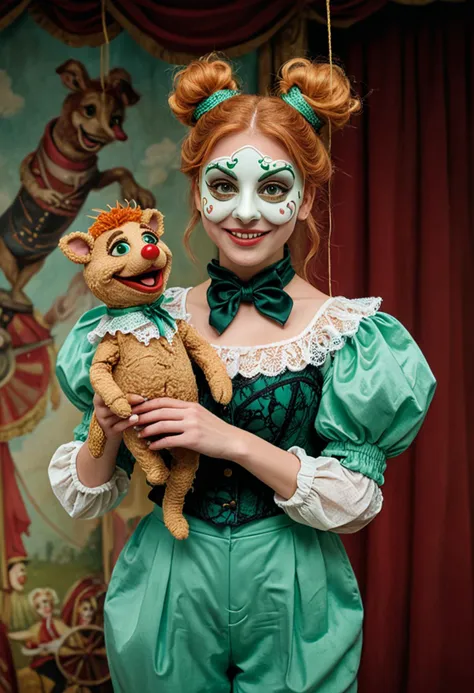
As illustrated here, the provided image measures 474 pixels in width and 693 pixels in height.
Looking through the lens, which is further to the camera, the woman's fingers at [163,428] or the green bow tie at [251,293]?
the green bow tie at [251,293]

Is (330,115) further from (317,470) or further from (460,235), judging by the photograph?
(460,235)

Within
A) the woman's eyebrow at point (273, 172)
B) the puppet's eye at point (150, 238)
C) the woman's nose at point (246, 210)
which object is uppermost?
the woman's eyebrow at point (273, 172)

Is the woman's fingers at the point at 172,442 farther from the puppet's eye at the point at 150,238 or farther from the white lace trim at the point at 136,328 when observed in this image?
the puppet's eye at the point at 150,238

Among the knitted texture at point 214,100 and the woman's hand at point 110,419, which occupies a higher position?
the knitted texture at point 214,100

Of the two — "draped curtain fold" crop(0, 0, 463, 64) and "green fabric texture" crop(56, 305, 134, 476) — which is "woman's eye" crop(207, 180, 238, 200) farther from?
"draped curtain fold" crop(0, 0, 463, 64)

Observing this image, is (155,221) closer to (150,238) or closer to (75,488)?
(150,238)

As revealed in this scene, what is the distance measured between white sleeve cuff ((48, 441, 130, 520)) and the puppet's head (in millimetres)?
346

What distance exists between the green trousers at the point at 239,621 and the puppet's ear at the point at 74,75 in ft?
4.29

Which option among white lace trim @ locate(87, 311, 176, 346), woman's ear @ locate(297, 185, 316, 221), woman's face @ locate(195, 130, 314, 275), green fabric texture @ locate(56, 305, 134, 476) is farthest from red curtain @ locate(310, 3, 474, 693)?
white lace trim @ locate(87, 311, 176, 346)

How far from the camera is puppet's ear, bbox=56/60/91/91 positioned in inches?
79.9

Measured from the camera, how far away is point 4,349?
2078 mm

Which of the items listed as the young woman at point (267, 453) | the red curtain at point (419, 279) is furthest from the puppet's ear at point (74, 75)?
the young woman at point (267, 453)

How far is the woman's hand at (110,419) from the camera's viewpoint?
116 centimetres

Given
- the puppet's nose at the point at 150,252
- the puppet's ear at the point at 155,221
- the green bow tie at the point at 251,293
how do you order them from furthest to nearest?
the green bow tie at the point at 251,293 < the puppet's ear at the point at 155,221 < the puppet's nose at the point at 150,252
